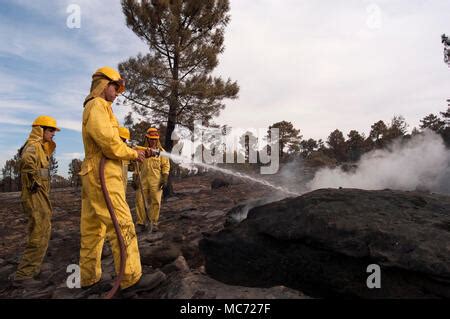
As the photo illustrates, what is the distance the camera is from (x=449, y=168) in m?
9.53

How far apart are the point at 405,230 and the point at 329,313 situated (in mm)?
1084

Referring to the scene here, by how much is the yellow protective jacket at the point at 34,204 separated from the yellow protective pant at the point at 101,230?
1375 millimetres

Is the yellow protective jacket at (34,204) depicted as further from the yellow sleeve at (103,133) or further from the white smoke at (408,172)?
the white smoke at (408,172)

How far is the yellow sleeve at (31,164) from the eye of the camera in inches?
172

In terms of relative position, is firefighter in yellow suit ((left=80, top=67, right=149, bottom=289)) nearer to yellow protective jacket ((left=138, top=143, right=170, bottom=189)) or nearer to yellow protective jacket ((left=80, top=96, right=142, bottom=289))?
yellow protective jacket ((left=80, top=96, right=142, bottom=289))

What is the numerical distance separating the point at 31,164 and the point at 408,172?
10.9 metres

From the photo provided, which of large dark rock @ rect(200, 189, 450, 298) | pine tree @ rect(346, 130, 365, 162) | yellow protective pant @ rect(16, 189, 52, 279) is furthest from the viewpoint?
pine tree @ rect(346, 130, 365, 162)

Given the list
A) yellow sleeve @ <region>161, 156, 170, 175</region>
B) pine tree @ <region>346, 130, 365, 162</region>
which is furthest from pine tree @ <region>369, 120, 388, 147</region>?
yellow sleeve @ <region>161, 156, 170, 175</region>

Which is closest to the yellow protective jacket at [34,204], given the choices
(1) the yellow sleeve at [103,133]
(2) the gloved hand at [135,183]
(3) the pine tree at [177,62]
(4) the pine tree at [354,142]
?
(1) the yellow sleeve at [103,133]

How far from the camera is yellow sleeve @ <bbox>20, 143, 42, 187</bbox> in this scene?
437cm

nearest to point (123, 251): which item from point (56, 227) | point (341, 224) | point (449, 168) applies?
point (341, 224)

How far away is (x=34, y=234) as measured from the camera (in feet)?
14.0

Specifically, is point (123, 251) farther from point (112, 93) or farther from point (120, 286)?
point (112, 93)

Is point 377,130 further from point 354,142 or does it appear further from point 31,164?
point 31,164
